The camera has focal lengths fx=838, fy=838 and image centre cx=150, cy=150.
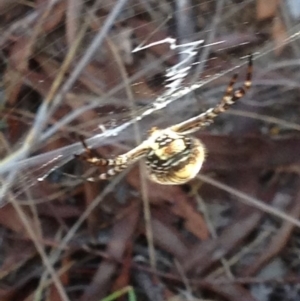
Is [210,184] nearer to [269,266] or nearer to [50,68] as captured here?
[269,266]

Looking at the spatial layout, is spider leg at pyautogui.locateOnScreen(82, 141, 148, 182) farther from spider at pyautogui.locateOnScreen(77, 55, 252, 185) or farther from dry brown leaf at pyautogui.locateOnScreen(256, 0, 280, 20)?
dry brown leaf at pyautogui.locateOnScreen(256, 0, 280, 20)

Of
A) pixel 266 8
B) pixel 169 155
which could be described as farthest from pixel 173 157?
pixel 266 8

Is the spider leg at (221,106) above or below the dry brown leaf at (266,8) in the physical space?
below

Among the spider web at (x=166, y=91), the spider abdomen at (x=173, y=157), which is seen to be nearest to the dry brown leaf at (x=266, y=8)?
the spider web at (x=166, y=91)

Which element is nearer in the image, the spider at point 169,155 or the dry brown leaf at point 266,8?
the spider at point 169,155

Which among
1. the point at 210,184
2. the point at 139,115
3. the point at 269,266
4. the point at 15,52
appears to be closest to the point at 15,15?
the point at 15,52

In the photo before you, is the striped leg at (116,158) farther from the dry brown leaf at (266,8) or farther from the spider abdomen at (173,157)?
the dry brown leaf at (266,8)
